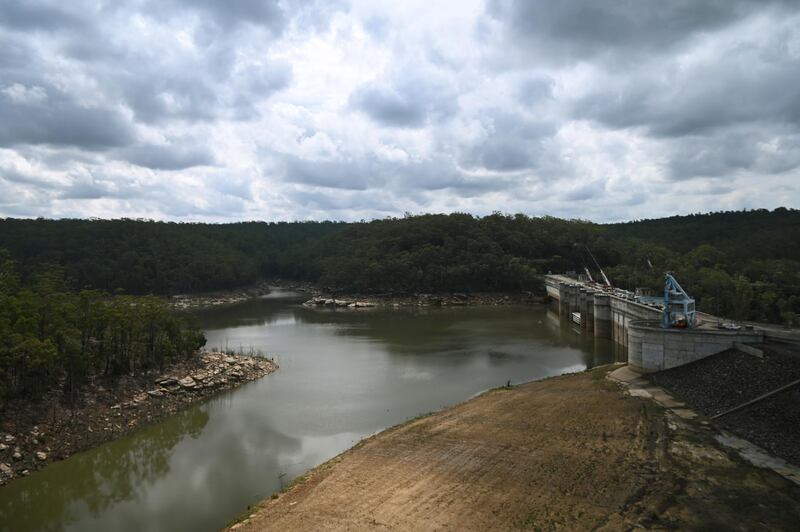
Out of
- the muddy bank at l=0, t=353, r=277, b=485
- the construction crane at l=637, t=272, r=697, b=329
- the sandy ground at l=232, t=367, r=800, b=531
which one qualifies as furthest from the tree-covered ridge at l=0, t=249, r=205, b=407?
the construction crane at l=637, t=272, r=697, b=329

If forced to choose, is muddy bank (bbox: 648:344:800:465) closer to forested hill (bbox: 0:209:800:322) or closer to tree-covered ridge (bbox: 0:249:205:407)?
tree-covered ridge (bbox: 0:249:205:407)

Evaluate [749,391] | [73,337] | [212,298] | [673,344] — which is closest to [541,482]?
[749,391]

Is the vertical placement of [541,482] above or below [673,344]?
below

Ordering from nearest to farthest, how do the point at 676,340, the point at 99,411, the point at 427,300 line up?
the point at 99,411 < the point at 676,340 < the point at 427,300

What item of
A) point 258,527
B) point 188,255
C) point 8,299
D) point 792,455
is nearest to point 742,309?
point 792,455

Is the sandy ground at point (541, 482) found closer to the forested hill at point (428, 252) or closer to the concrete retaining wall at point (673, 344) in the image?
the concrete retaining wall at point (673, 344)

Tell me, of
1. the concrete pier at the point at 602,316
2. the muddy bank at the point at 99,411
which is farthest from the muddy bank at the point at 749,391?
the muddy bank at the point at 99,411

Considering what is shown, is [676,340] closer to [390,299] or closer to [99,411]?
[99,411]
